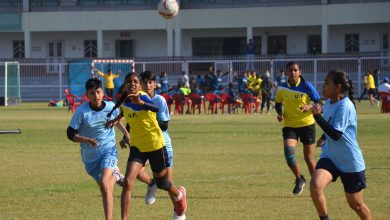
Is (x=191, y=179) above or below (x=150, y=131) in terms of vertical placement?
below

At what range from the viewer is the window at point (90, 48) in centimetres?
6116

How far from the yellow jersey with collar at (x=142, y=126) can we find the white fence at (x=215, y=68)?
38433 millimetres

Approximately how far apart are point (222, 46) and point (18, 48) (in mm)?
13986

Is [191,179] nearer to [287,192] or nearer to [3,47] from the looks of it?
[287,192]

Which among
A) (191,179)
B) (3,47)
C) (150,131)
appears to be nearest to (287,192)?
(191,179)

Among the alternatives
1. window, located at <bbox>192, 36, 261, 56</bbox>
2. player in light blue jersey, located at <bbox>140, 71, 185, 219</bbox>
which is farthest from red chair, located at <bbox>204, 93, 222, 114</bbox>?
player in light blue jersey, located at <bbox>140, 71, 185, 219</bbox>

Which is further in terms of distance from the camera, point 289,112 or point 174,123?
point 174,123

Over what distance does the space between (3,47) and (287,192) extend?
51011 millimetres

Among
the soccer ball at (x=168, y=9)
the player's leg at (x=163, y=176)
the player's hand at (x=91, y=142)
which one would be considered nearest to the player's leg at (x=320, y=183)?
the player's leg at (x=163, y=176)

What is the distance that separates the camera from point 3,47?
62.0 m

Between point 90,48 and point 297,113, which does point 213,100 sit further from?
point 297,113

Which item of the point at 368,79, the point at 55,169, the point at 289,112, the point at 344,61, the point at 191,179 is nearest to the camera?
the point at 289,112

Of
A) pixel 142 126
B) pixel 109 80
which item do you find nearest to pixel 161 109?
pixel 142 126

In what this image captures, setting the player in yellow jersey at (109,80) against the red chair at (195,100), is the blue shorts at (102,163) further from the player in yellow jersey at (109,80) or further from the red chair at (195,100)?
the player in yellow jersey at (109,80)
